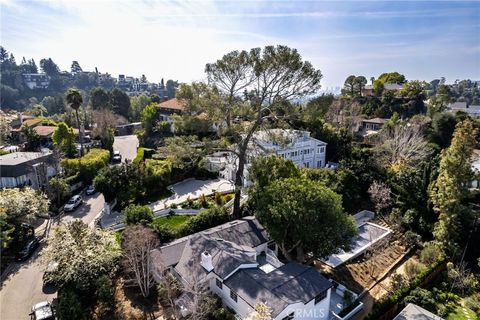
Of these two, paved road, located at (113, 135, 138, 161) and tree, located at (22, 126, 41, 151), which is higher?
tree, located at (22, 126, 41, 151)

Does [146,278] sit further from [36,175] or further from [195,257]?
[36,175]

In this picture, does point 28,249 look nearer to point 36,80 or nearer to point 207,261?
point 207,261

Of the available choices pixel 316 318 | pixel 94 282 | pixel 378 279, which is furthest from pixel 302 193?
pixel 94 282

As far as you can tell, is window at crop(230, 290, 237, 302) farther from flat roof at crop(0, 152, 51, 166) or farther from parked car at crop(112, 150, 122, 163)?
parked car at crop(112, 150, 122, 163)

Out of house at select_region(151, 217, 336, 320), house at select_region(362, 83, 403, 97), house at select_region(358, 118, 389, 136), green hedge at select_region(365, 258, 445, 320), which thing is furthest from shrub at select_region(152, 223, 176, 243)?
house at select_region(362, 83, 403, 97)

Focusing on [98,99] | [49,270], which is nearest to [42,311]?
[49,270]
